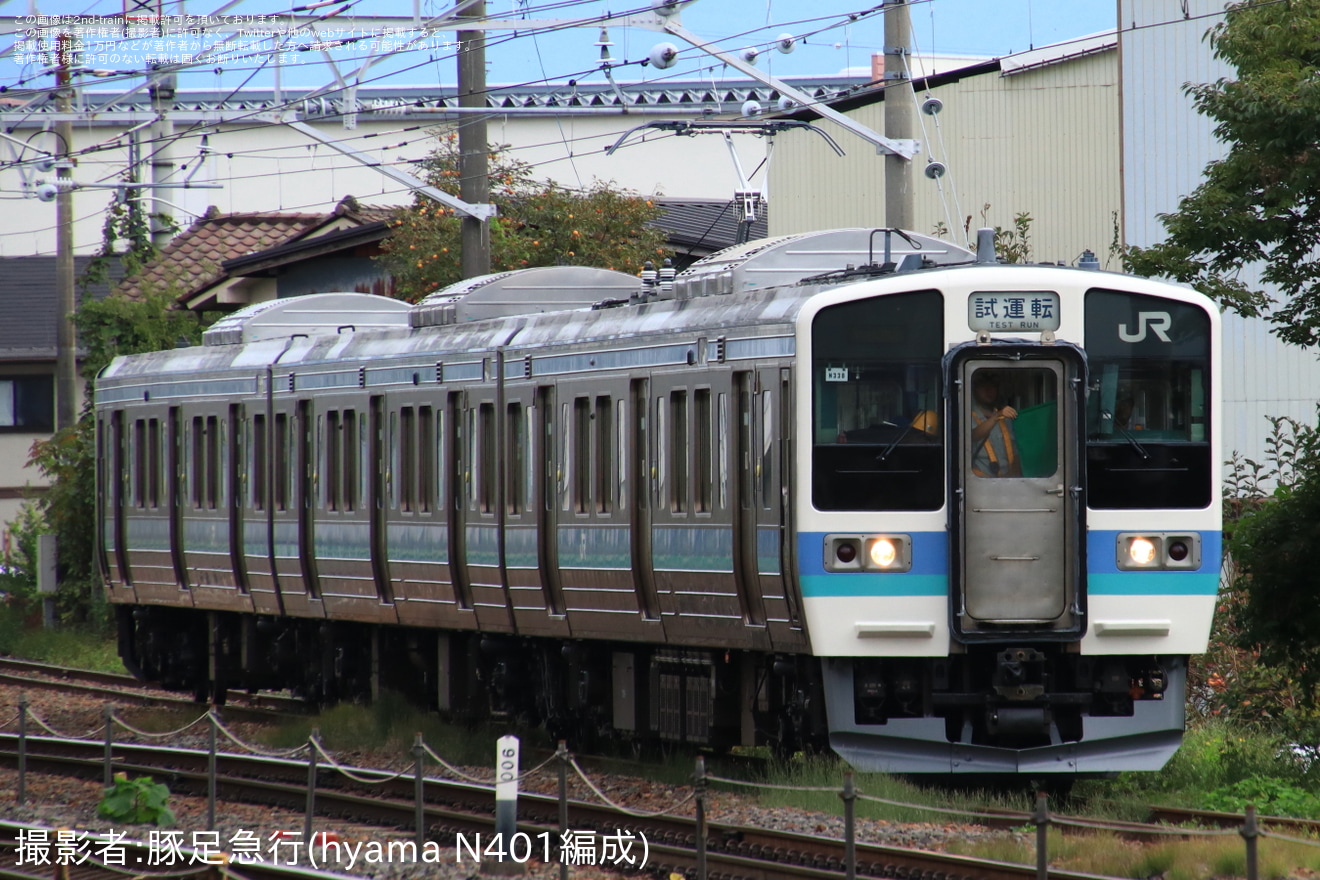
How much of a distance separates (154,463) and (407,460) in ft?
18.2

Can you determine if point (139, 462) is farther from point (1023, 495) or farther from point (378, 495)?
point (1023, 495)

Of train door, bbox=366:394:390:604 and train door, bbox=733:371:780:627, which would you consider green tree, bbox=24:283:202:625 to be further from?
train door, bbox=733:371:780:627

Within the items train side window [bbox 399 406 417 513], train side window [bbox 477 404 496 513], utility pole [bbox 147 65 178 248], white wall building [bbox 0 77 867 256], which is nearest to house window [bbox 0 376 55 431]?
utility pole [bbox 147 65 178 248]

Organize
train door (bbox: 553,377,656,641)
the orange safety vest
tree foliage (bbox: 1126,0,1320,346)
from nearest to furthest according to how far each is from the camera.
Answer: the orange safety vest → tree foliage (bbox: 1126,0,1320,346) → train door (bbox: 553,377,656,641)

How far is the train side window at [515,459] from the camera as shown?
54.7ft

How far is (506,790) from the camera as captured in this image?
38.5 ft

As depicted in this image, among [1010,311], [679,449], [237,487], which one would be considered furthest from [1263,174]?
[237,487]

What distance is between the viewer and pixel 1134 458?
1301 cm

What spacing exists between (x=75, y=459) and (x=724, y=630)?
1862 cm

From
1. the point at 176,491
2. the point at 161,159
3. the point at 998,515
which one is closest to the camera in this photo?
the point at 998,515

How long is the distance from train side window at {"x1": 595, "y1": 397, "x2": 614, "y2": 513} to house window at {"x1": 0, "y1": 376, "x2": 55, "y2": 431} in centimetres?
3158

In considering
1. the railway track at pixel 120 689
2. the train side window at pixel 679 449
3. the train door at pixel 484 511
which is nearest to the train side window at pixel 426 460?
the train door at pixel 484 511

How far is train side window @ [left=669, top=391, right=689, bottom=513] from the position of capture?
1443 cm

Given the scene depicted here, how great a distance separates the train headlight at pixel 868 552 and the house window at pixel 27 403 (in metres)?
34.8
